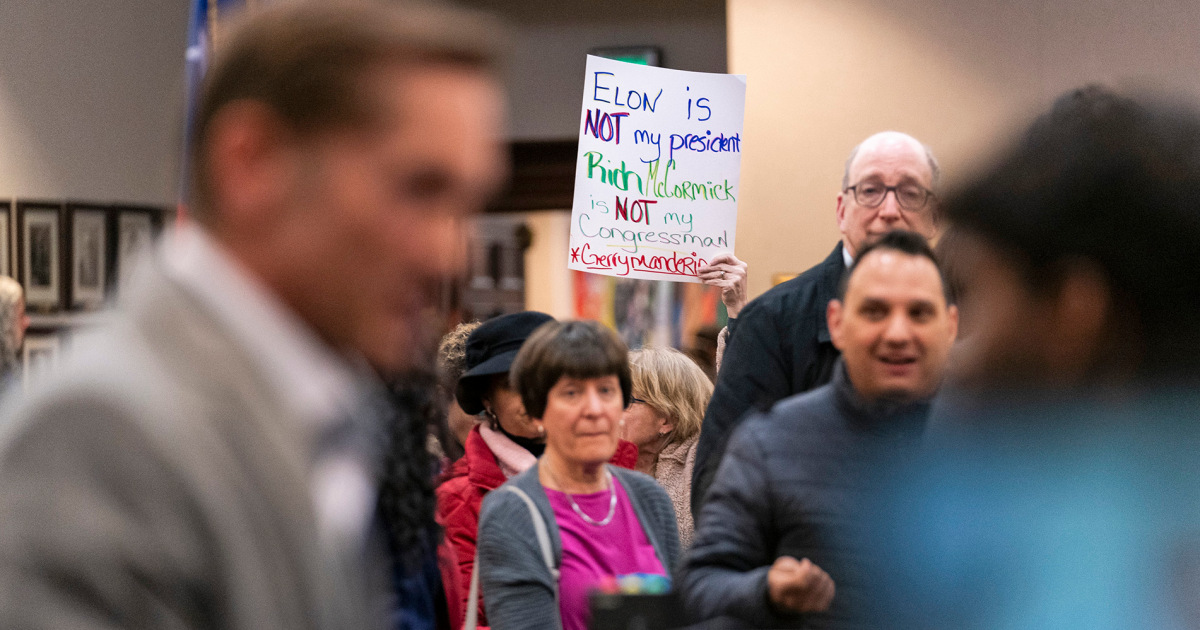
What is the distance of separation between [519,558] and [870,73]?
373cm

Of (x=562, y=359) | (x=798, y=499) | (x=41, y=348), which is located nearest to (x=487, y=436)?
(x=562, y=359)

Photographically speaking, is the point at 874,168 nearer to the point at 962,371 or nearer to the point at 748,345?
the point at 748,345

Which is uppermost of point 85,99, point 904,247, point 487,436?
point 85,99

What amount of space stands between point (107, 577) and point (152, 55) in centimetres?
601

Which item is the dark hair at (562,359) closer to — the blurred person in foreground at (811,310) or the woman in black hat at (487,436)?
the blurred person in foreground at (811,310)

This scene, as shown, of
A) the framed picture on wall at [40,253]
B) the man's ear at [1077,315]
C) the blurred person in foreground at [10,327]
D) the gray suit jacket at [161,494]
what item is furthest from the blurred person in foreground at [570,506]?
the framed picture on wall at [40,253]

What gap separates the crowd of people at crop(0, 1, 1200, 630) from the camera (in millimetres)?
586

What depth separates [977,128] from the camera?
4.94m

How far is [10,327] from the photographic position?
4.34 m

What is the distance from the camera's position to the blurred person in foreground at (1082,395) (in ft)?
2.90

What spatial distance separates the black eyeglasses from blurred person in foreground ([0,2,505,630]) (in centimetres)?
155

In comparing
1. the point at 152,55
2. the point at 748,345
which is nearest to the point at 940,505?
the point at 748,345

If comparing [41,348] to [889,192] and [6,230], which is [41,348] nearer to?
[6,230]

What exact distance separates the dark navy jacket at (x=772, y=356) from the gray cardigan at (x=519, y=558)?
28 centimetres
